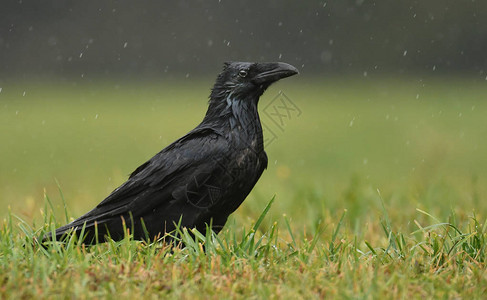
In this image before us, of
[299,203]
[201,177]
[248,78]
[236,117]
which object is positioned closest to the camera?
[201,177]

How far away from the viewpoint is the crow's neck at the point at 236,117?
3848 millimetres

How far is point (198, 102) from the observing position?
17.0 meters

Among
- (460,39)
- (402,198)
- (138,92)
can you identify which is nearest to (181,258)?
(402,198)

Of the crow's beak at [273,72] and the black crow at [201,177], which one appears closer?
the black crow at [201,177]

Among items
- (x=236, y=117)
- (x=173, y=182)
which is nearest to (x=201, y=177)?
(x=173, y=182)

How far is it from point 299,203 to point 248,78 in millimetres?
1921

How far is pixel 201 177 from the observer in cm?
371

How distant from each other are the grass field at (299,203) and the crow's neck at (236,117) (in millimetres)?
320

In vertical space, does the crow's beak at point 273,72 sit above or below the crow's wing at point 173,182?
above

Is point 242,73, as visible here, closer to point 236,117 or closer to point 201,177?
point 236,117

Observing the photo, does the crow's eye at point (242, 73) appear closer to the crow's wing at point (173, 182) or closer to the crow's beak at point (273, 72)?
the crow's beak at point (273, 72)

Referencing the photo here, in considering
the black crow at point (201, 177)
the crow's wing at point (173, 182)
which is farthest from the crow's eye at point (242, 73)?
the crow's wing at point (173, 182)

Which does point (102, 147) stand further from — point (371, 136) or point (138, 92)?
point (138, 92)

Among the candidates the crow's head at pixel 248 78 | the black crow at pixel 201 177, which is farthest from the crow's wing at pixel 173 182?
the crow's head at pixel 248 78
